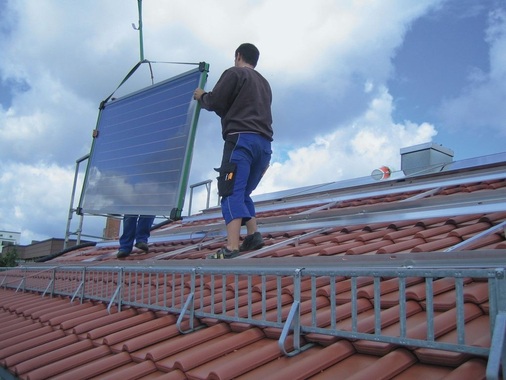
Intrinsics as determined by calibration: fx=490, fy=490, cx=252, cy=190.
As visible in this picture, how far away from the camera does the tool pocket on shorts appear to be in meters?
3.61

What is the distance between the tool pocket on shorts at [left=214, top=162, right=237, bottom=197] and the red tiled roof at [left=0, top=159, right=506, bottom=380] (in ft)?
1.80

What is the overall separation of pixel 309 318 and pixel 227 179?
1.62m

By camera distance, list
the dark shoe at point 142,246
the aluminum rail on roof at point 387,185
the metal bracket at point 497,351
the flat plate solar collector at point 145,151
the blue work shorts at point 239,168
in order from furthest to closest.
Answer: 1. the dark shoe at point 142,246
2. the aluminum rail on roof at point 387,185
3. the flat plate solar collector at point 145,151
4. the blue work shorts at point 239,168
5. the metal bracket at point 497,351

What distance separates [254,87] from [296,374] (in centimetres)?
251

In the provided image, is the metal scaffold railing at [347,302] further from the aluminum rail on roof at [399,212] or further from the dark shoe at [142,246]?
the dark shoe at [142,246]

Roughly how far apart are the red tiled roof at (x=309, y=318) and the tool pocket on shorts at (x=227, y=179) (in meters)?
0.55

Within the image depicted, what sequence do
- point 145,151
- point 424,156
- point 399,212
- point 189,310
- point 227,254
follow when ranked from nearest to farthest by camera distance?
point 189,310
point 227,254
point 399,212
point 145,151
point 424,156

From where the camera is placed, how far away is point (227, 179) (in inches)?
143

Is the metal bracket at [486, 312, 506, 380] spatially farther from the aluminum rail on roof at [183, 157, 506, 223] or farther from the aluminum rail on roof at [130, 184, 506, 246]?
the aluminum rail on roof at [183, 157, 506, 223]

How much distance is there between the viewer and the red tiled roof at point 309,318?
1.82 meters

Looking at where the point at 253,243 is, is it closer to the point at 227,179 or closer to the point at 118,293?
the point at 227,179

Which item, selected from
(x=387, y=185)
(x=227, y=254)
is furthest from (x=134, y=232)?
(x=387, y=185)

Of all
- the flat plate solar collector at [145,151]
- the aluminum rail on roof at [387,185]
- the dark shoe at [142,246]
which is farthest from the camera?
the dark shoe at [142,246]

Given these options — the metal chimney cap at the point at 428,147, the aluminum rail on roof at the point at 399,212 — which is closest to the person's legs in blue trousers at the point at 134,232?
the aluminum rail on roof at the point at 399,212
